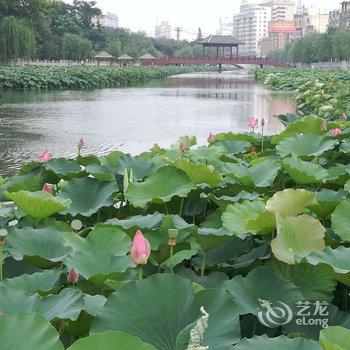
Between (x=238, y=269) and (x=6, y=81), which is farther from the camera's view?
(x=6, y=81)

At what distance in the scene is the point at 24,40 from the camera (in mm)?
24109

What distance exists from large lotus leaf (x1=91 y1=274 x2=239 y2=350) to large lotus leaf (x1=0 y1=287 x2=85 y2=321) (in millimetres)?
58

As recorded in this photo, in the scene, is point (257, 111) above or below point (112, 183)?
below

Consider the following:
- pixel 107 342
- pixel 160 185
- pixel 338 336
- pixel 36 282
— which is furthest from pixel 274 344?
pixel 160 185

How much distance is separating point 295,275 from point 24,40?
24454mm

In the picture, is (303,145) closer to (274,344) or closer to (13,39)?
(274,344)

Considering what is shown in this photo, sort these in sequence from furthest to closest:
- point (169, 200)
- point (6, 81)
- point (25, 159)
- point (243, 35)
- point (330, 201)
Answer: point (243, 35) → point (6, 81) → point (25, 159) → point (169, 200) → point (330, 201)

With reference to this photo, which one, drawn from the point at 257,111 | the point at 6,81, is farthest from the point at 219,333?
the point at 6,81

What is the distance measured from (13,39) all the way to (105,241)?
2398 cm

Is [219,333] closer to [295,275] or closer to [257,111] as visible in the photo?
[295,275]

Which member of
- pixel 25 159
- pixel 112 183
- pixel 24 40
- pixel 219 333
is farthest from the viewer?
pixel 24 40

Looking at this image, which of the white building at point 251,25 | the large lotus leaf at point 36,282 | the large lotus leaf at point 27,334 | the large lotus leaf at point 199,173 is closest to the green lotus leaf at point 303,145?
the large lotus leaf at point 199,173

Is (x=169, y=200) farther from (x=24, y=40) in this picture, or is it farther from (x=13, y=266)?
(x=24, y=40)

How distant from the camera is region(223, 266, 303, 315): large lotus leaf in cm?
107
